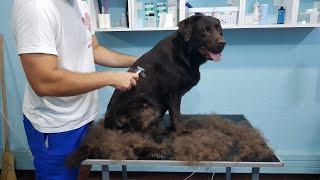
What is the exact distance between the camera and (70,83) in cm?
100

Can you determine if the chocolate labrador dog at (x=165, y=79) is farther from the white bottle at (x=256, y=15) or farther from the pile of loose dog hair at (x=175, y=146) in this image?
the white bottle at (x=256, y=15)

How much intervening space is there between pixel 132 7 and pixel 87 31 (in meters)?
0.69

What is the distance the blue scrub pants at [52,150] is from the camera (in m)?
1.16

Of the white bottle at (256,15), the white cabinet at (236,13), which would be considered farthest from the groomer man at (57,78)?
the white bottle at (256,15)

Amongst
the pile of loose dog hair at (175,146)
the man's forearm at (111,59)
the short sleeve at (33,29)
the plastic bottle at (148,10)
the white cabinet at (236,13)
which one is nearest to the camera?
the short sleeve at (33,29)

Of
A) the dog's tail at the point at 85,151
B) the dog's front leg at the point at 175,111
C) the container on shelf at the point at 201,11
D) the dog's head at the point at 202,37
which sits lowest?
the dog's tail at the point at 85,151

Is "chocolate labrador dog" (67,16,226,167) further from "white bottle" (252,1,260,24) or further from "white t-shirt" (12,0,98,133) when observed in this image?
"white bottle" (252,1,260,24)

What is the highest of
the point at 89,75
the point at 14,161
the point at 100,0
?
the point at 100,0

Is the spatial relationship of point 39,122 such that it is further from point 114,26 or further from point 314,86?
point 314,86

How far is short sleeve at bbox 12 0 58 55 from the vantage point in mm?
957

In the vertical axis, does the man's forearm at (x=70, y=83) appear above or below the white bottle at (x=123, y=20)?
below

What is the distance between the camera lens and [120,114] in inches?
47.4

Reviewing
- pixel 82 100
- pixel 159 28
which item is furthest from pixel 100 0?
pixel 82 100

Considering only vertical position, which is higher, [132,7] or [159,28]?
[132,7]
